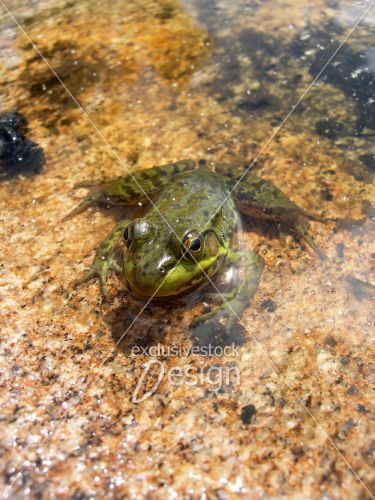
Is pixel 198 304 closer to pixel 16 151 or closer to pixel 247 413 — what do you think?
pixel 247 413

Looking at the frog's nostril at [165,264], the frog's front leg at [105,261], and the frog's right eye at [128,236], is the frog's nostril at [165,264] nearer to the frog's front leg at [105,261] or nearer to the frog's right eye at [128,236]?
the frog's right eye at [128,236]

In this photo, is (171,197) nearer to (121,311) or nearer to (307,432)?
(121,311)

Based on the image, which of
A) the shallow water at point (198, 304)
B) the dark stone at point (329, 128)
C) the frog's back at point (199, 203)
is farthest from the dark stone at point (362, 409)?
the dark stone at point (329, 128)

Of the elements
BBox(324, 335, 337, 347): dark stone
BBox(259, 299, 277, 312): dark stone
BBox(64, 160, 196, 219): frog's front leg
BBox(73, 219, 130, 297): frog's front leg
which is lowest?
BBox(324, 335, 337, 347): dark stone

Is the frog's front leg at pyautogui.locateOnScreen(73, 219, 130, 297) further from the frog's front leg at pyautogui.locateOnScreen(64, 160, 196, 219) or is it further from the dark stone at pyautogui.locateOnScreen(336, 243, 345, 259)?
the dark stone at pyautogui.locateOnScreen(336, 243, 345, 259)

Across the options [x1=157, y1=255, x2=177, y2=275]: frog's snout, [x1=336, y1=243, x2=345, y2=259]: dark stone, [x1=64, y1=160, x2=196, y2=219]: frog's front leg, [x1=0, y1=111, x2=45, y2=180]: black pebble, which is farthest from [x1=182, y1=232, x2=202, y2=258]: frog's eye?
[x1=0, y1=111, x2=45, y2=180]: black pebble

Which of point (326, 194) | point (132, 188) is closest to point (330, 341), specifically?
point (326, 194)

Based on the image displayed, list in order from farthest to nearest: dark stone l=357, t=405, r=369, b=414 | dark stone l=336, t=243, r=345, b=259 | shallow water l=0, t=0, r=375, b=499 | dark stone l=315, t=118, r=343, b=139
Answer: dark stone l=315, t=118, r=343, b=139 → dark stone l=336, t=243, r=345, b=259 → dark stone l=357, t=405, r=369, b=414 → shallow water l=0, t=0, r=375, b=499
